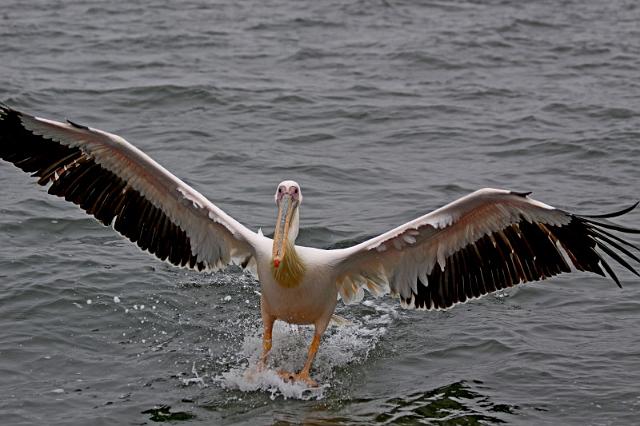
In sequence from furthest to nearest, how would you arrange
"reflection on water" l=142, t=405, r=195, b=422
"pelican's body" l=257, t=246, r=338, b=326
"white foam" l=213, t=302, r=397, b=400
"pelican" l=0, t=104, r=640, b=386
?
"pelican's body" l=257, t=246, r=338, b=326
"white foam" l=213, t=302, r=397, b=400
"pelican" l=0, t=104, r=640, b=386
"reflection on water" l=142, t=405, r=195, b=422

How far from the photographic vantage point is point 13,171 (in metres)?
12.5

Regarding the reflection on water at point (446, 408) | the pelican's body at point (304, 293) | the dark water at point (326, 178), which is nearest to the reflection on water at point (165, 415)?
the dark water at point (326, 178)

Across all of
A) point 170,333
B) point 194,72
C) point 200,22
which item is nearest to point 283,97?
point 194,72

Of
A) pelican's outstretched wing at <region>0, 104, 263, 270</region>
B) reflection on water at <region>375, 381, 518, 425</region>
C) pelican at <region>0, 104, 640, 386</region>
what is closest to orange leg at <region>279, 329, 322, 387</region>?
pelican at <region>0, 104, 640, 386</region>

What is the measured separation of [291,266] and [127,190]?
143 centimetres

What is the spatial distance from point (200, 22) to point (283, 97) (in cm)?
398

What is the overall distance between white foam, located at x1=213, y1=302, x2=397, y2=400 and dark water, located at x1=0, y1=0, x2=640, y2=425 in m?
0.02

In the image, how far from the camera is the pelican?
8.05 m

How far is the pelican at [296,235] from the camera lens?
8047 millimetres

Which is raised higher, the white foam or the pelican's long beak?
the pelican's long beak

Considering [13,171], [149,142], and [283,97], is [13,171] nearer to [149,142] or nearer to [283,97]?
[149,142]

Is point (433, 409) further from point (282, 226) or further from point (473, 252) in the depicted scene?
point (282, 226)

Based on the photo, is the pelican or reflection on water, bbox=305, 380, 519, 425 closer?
reflection on water, bbox=305, 380, 519, 425

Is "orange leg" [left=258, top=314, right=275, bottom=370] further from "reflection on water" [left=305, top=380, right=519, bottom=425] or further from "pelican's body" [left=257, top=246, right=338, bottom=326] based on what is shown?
"reflection on water" [left=305, top=380, right=519, bottom=425]
